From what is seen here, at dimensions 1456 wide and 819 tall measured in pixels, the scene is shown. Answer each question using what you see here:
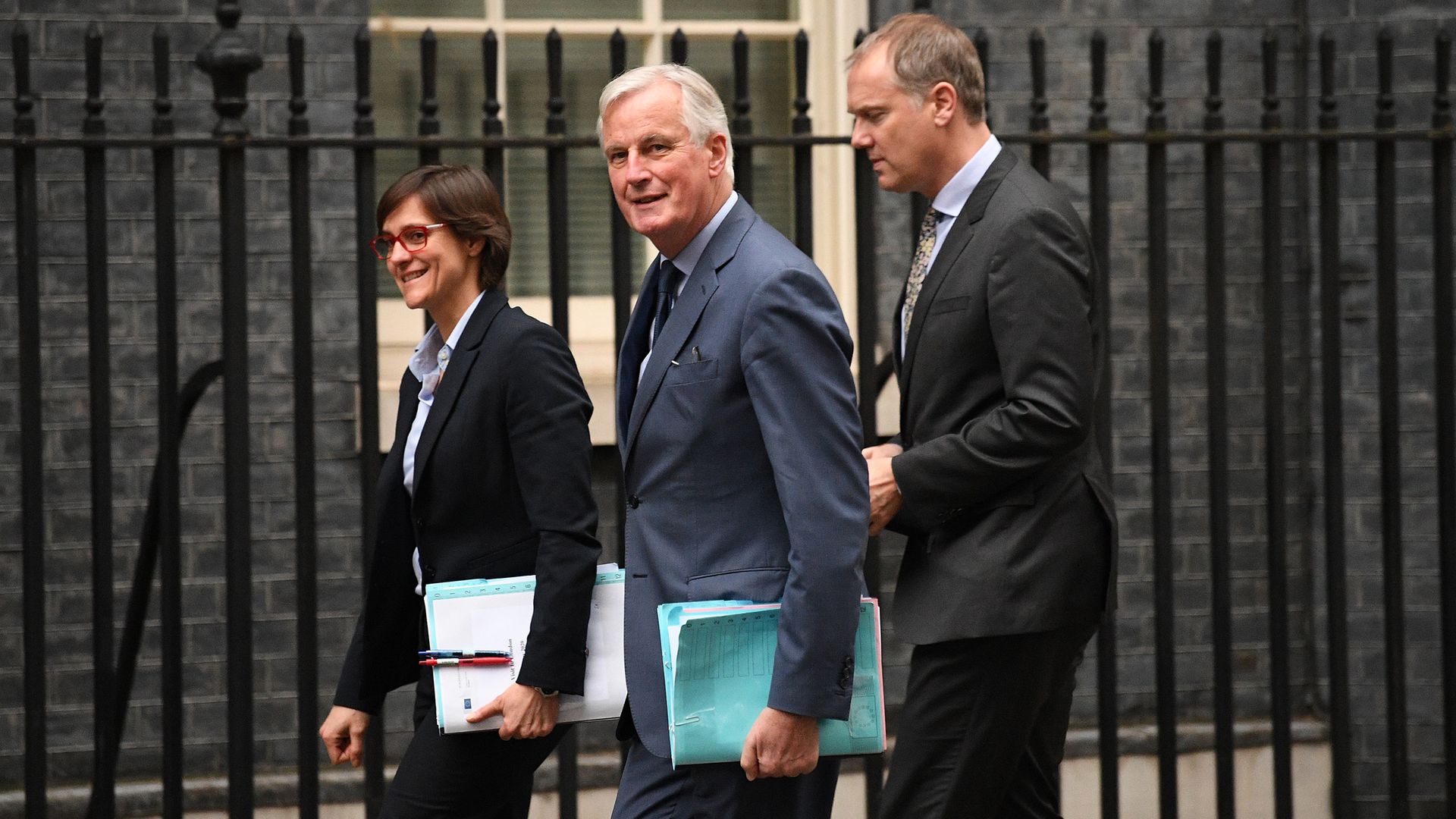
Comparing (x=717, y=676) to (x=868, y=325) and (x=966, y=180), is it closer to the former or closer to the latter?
(x=966, y=180)

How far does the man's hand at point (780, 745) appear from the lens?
243 centimetres

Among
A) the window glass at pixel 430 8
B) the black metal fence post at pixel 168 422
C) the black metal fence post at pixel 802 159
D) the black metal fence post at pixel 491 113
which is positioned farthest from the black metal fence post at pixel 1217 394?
the window glass at pixel 430 8

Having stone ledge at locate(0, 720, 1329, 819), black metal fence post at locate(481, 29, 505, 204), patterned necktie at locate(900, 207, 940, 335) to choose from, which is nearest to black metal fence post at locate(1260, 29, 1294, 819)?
stone ledge at locate(0, 720, 1329, 819)

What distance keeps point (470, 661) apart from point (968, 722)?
2.91ft

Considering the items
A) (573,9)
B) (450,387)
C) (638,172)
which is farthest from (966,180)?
(573,9)

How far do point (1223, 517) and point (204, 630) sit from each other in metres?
3.24

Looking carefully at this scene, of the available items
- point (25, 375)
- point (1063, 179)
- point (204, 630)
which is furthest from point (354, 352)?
point (1063, 179)

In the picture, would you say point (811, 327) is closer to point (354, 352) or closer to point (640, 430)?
point (640, 430)

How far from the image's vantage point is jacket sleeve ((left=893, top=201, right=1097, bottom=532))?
2.90 metres

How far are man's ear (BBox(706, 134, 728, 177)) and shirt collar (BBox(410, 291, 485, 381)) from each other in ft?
2.11

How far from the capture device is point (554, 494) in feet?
9.31

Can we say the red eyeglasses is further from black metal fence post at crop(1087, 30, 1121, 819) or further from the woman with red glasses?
black metal fence post at crop(1087, 30, 1121, 819)

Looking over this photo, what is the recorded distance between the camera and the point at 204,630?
214 inches

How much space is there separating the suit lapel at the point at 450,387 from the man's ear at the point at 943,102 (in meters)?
0.90
